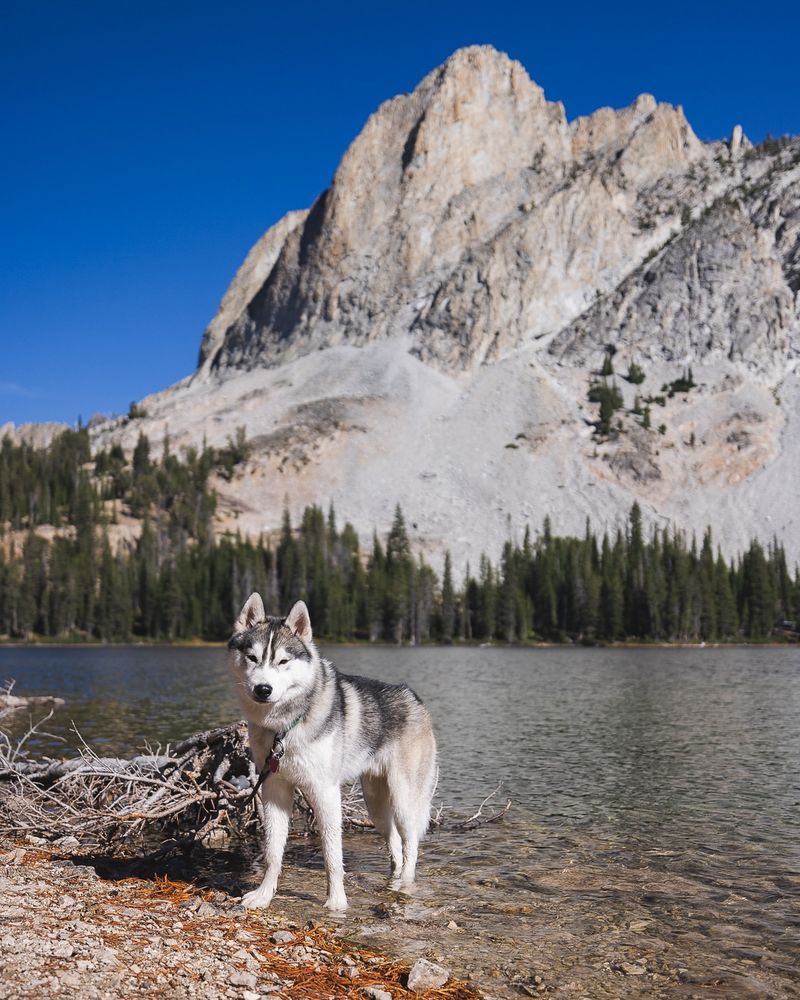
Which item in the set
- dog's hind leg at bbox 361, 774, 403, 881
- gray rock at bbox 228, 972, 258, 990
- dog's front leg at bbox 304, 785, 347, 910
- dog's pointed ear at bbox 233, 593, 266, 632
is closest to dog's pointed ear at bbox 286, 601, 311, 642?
dog's pointed ear at bbox 233, 593, 266, 632

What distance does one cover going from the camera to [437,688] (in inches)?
1928

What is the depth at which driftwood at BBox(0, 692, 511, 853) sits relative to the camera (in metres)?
12.8

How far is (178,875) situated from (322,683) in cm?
429

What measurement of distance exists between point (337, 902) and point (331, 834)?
987mm

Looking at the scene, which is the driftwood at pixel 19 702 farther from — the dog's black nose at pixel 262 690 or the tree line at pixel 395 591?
the tree line at pixel 395 591

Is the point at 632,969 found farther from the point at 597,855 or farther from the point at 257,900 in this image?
the point at 597,855

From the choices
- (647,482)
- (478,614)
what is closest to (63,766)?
(478,614)

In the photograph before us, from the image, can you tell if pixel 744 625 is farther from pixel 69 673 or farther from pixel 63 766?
pixel 63 766

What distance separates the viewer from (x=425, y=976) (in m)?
7.96

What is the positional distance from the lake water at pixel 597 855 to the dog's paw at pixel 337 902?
20 centimetres

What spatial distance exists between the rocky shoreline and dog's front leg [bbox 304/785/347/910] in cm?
58

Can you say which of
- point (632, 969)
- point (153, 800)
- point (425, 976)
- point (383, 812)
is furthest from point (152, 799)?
point (632, 969)

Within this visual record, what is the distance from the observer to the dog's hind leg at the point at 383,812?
11.0m

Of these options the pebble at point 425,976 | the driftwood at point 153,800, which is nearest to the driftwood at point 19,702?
the driftwood at point 153,800
